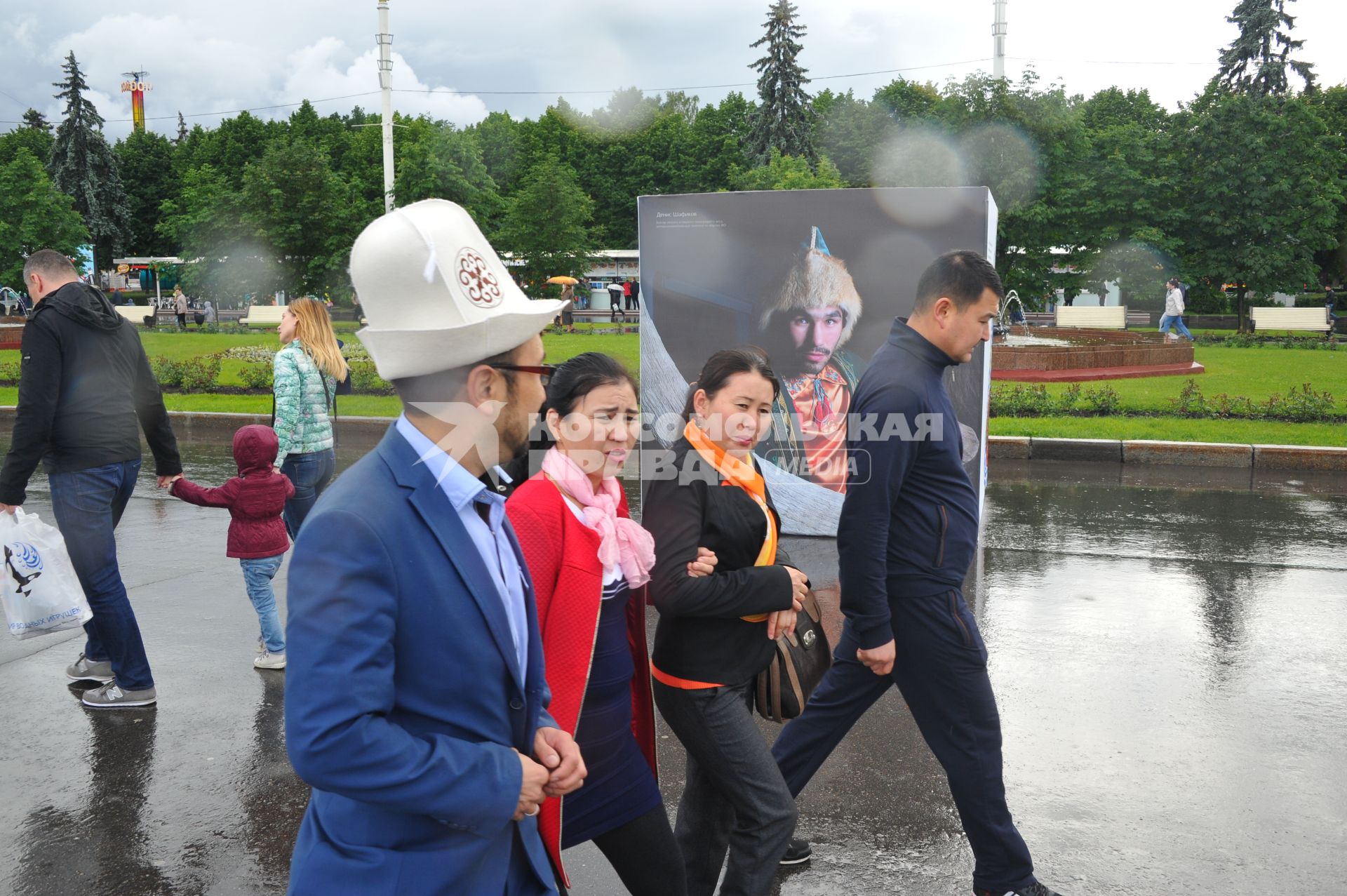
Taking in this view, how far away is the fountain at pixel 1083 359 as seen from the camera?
18.6 metres

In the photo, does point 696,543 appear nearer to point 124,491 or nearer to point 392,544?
point 392,544

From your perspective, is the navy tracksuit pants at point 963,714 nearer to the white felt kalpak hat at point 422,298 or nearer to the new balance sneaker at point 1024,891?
the new balance sneaker at point 1024,891

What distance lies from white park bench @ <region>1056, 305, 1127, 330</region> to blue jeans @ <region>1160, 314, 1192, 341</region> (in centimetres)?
538

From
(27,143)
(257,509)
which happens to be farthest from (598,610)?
(27,143)

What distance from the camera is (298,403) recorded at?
5.68 meters

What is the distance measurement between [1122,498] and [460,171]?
29242 millimetres

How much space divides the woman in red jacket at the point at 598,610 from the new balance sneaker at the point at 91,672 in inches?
142

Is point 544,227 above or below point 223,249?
above

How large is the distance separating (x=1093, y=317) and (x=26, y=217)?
128 ft

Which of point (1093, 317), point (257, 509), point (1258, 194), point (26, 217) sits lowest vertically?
point (257, 509)

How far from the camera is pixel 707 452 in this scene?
295cm

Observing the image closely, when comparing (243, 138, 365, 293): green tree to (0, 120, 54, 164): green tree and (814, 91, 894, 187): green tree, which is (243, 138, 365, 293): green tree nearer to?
(814, 91, 894, 187): green tree

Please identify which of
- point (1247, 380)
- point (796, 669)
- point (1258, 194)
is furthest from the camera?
point (1258, 194)

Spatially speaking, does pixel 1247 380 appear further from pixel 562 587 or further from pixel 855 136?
pixel 855 136
